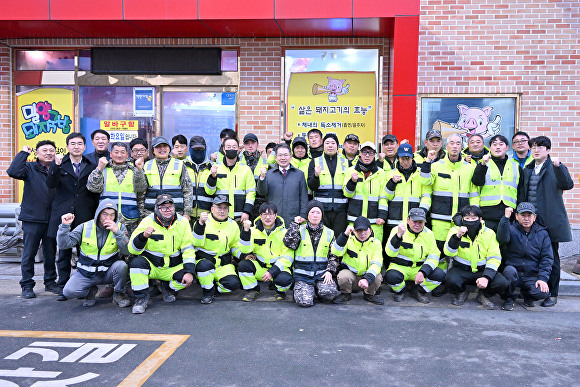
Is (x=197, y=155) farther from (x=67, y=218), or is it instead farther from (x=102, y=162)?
(x=67, y=218)

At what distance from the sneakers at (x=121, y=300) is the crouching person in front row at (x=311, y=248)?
2.05 metres

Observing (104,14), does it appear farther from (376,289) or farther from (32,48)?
(376,289)

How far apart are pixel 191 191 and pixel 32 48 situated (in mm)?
6207

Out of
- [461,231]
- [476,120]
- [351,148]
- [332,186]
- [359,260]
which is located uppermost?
[476,120]

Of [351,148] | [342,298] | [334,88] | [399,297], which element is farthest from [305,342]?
[334,88]

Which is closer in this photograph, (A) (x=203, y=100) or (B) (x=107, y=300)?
(B) (x=107, y=300)

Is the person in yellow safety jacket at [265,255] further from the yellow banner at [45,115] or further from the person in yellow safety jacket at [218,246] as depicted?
the yellow banner at [45,115]

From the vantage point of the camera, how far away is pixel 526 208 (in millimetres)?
6098

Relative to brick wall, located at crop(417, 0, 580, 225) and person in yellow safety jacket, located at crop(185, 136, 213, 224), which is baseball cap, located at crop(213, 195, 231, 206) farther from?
brick wall, located at crop(417, 0, 580, 225)

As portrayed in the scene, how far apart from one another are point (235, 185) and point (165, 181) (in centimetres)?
94

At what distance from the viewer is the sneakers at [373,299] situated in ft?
19.9

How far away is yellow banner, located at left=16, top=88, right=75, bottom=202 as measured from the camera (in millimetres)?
10258

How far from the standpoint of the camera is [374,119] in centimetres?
979

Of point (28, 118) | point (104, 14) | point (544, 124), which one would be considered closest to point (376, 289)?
point (544, 124)
